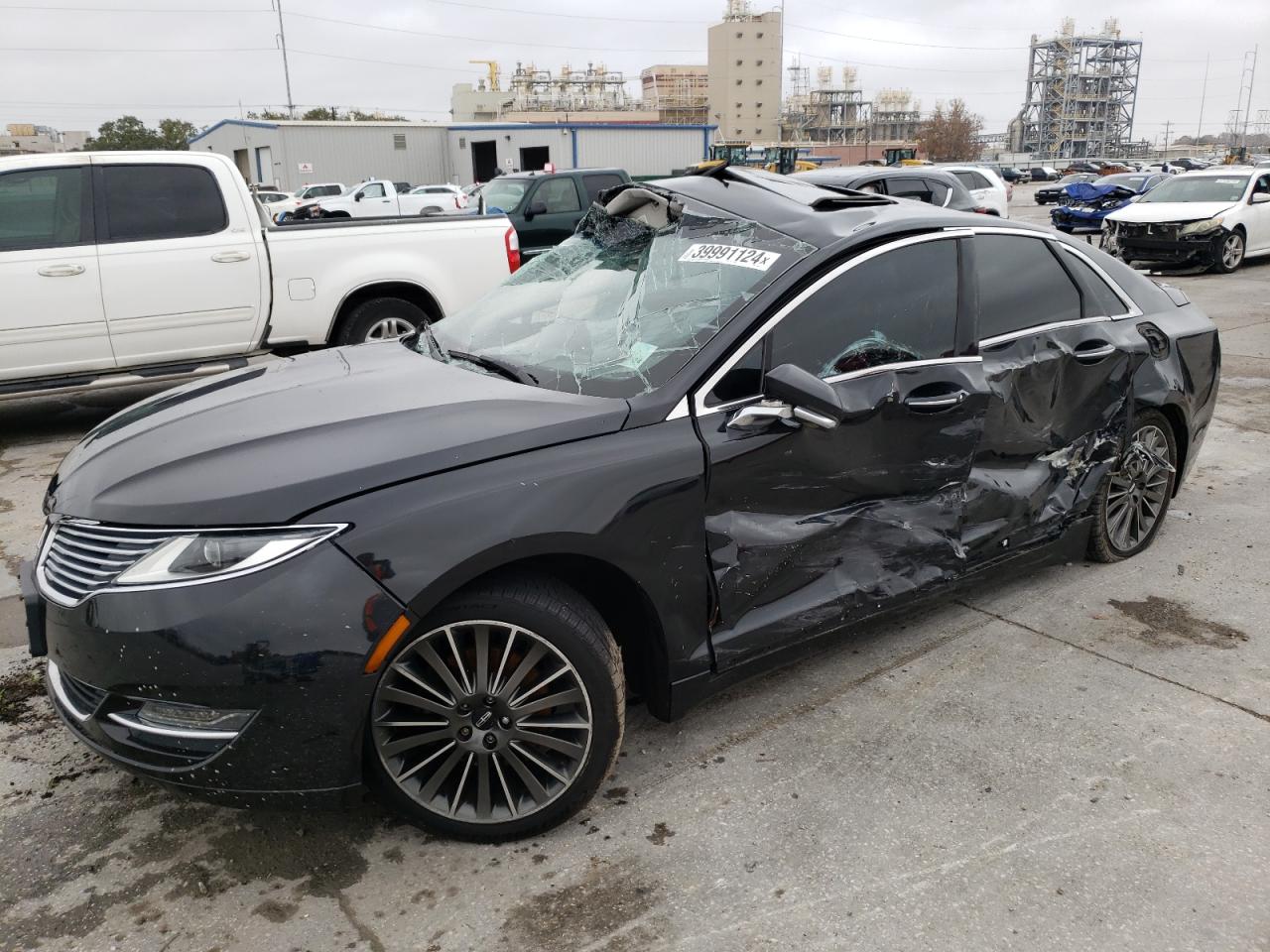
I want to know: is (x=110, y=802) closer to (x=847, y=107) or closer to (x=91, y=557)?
(x=91, y=557)

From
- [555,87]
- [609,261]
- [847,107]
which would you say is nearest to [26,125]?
[555,87]

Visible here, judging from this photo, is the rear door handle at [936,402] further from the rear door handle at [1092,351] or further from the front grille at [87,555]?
the front grille at [87,555]

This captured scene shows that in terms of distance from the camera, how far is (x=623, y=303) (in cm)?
323

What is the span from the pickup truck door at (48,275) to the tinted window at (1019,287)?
226 inches

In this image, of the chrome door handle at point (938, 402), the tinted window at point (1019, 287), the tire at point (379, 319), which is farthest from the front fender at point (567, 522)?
the tire at point (379, 319)

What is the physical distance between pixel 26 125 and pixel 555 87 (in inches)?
2799

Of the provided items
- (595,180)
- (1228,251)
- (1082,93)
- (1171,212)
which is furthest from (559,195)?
(1082,93)

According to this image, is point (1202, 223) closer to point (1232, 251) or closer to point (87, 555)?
point (1232, 251)

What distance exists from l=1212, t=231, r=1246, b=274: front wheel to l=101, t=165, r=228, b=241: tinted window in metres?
15.3

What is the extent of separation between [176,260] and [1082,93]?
178975 mm

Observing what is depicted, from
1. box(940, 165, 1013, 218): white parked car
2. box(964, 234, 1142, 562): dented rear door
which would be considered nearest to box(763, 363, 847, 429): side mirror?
box(964, 234, 1142, 562): dented rear door

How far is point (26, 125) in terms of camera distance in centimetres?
12850

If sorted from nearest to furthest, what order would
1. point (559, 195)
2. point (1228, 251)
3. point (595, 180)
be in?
point (559, 195) → point (595, 180) → point (1228, 251)

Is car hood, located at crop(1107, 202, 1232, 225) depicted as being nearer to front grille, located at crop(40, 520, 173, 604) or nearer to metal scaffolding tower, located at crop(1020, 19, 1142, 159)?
front grille, located at crop(40, 520, 173, 604)
